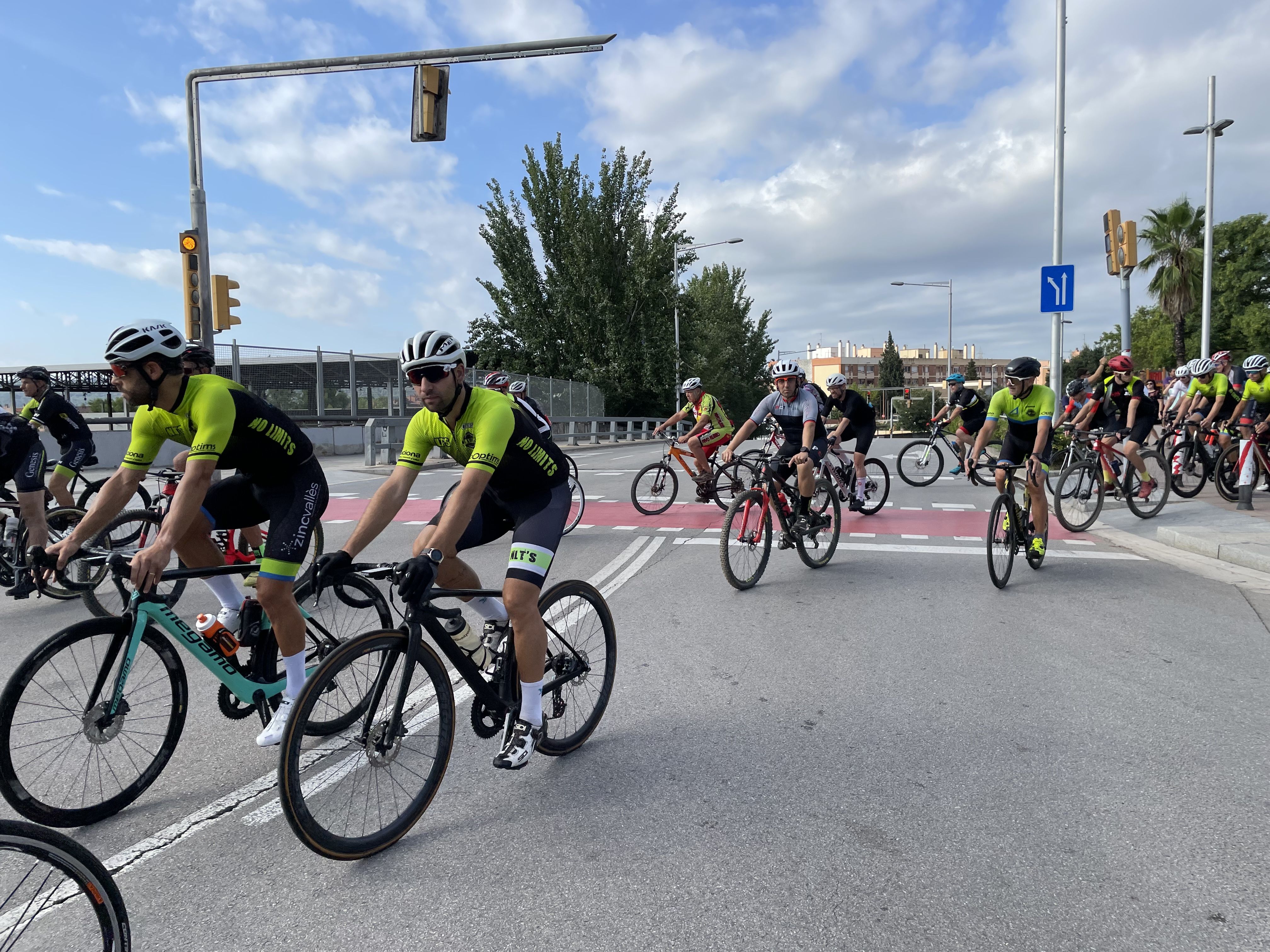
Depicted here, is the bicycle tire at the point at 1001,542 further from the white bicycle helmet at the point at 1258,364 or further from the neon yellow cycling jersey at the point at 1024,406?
the white bicycle helmet at the point at 1258,364

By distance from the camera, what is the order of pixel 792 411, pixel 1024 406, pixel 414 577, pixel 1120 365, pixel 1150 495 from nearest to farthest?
1. pixel 414 577
2. pixel 1024 406
3. pixel 792 411
4. pixel 1150 495
5. pixel 1120 365

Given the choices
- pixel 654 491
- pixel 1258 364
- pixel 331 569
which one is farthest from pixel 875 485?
pixel 331 569

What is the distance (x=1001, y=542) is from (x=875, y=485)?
5061 millimetres

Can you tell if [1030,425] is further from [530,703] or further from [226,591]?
[226,591]

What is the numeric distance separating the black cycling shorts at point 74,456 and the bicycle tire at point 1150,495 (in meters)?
11.8

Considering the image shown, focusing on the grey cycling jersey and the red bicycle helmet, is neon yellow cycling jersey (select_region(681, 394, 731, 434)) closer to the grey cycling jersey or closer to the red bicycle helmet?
the grey cycling jersey

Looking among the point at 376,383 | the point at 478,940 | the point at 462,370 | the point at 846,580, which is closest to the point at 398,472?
the point at 462,370

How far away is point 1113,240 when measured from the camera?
47.5 ft

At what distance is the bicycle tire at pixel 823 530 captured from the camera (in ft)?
26.3

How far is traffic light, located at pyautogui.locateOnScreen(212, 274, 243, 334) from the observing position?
1257cm

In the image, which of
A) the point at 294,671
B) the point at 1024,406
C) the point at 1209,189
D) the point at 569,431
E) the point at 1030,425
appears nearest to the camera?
the point at 294,671

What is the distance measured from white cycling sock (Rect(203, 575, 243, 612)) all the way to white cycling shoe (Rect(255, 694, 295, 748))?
53 centimetres

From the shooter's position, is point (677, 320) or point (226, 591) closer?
→ point (226, 591)

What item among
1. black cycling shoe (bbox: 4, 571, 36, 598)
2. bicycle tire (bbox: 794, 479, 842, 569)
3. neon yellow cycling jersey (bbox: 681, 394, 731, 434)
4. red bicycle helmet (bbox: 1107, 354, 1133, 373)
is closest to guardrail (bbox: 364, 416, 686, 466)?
neon yellow cycling jersey (bbox: 681, 394, 731, 434)
